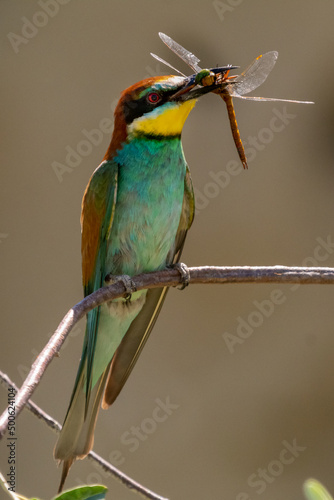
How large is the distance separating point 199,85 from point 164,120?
0.42 feet

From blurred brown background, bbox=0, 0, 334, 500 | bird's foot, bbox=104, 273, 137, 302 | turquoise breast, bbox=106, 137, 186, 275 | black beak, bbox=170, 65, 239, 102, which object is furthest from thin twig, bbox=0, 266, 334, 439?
blurred brown background, bbox=0, 0, 334, 500

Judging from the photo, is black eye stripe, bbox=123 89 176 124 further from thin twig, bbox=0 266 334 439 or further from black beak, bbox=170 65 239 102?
thin twig, bbox=0 266 334 439

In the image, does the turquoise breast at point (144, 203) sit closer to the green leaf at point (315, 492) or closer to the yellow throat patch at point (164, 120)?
the yellow throat patch at point (164, 120)

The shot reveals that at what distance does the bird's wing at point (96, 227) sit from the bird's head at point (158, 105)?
3.7 inches

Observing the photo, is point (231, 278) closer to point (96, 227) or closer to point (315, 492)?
point (315, 492)

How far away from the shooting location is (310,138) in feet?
Result: 9.62

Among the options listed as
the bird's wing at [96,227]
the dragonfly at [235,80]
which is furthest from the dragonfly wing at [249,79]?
the bird's wing at [96,227]

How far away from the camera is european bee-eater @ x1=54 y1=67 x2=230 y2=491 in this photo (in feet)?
5.83

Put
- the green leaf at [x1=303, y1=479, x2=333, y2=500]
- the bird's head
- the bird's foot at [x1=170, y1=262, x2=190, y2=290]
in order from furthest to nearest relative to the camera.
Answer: the bird's head, the bird's foot at [x1=170, y1=262, x2=190, y2=290], the green leaf at [x1=303, y1=479, x2=333, y2=500]

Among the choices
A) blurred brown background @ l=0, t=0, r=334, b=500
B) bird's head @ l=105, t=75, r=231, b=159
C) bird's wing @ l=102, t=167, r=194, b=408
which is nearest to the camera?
bird's head @ l=105, t=75, r=231, b=159

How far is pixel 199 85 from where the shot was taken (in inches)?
68.7

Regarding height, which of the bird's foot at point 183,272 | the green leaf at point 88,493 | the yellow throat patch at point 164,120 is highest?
the yellow throat patch at point 164,120

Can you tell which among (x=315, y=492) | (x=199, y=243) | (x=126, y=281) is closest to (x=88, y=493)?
(x=315, y=492)

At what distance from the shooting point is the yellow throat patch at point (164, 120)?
177 centimetres
